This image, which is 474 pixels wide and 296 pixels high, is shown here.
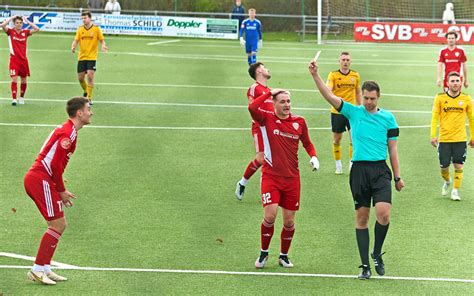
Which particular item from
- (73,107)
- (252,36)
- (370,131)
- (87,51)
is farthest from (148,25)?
(370,131)

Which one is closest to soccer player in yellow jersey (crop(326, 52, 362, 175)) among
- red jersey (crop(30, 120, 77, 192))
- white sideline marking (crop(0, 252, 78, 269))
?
white sideline marking (crop(0, 252, 78, 269))

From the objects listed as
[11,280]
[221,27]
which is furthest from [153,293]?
[221,27]

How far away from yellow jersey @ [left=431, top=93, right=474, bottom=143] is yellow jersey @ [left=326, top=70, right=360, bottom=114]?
2.44m

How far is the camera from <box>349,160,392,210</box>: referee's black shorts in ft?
37.2

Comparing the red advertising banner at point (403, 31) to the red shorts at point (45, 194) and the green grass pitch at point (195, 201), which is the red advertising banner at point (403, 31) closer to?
the green grass pitch at point (195, 201)

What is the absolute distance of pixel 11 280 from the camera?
36.1 ft

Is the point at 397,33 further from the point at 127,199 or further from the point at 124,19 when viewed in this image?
the point at 127,199

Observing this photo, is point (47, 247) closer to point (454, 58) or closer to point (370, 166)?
point (370, 166)

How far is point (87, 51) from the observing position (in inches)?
1032

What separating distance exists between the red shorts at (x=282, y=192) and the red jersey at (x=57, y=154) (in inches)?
95.0

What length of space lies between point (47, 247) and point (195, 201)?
15.9 ft

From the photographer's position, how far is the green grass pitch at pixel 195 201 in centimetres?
1126

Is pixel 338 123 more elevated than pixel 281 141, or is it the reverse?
pixel 281 141

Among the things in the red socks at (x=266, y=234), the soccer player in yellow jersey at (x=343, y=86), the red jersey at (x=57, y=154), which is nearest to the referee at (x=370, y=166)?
the red socks at (x=266, y=234)
